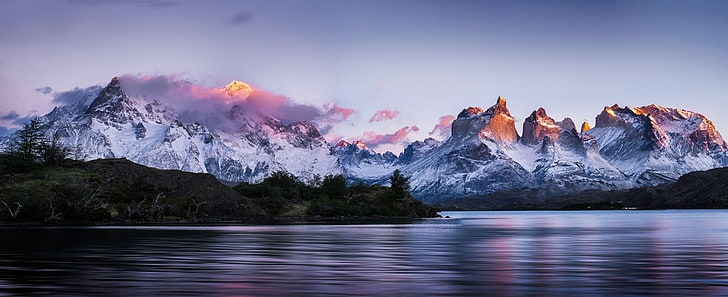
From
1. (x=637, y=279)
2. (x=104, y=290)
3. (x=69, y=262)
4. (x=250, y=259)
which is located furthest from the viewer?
(x=250, y=259)

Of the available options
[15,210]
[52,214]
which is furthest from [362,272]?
[15,210]

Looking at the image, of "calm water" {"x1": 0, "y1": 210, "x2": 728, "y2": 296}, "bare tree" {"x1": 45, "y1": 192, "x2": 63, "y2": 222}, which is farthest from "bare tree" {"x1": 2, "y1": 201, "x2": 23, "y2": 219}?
"calm water" {"x1": 0, "y1": 210, "x2": 728, "y2": 296}

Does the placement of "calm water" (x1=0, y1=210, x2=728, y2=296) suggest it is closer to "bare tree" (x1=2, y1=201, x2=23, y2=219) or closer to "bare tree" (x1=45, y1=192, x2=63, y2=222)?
"bare tree" (x1=2, y1=201, x2=23, y2=219)

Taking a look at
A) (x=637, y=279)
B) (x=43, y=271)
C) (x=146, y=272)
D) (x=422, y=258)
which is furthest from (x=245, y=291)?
(x=422, y=258)

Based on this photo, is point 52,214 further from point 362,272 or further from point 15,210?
point 362,272

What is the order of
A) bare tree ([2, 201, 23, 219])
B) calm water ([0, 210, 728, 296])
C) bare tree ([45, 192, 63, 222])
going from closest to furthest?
calm water ([0, 210, 728, 296]), bare tree ([2, 201, 23, 219]), bare tree ([45, 192, 63, 222])

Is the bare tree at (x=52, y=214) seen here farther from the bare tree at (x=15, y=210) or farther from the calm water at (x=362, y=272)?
the calm water at (x=362, y=272)

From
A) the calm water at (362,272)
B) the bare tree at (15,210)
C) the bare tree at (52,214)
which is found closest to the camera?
the calm water at (362,272)

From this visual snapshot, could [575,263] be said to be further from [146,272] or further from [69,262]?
[69,262]

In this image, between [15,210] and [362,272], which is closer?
[362,272]

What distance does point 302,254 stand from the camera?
212ft

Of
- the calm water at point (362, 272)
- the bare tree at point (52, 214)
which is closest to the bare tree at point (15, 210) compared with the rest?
the bare tree at point (52, 214)

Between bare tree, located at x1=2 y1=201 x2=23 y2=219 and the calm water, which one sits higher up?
bare tree, located at x1=2 y1=201 x2=23 y2=219

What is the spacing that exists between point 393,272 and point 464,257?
15.2 metres
